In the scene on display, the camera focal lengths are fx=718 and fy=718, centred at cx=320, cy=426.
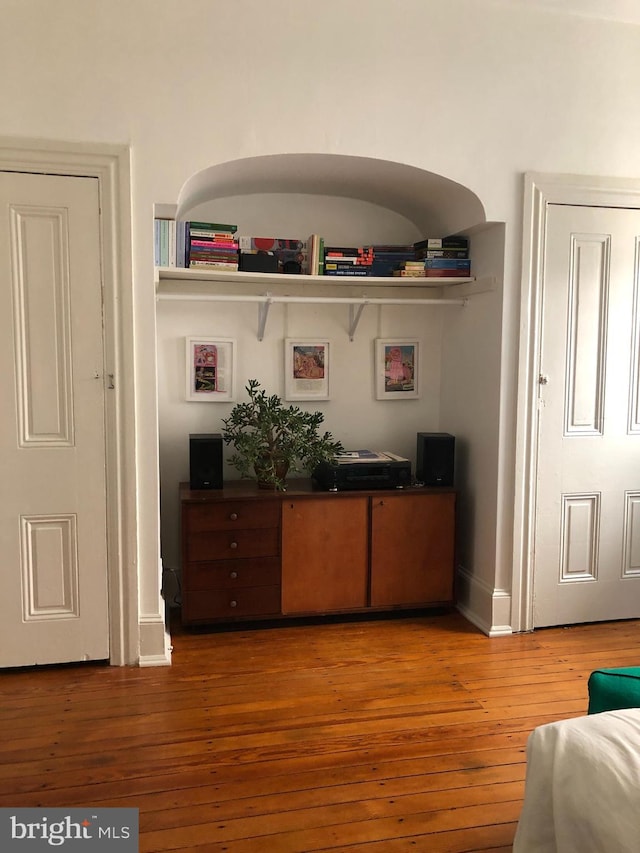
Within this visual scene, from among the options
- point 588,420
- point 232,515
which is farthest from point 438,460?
point 232,515

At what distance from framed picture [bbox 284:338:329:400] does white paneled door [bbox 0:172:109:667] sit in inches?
46.5

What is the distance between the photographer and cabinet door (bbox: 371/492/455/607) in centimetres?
361

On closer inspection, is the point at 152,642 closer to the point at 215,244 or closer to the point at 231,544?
the point at 231,544

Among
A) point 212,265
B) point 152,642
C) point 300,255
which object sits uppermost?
point 300,255

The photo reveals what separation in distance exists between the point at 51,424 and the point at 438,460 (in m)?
1.90

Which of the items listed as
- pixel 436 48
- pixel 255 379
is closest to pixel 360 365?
pixel 255 379

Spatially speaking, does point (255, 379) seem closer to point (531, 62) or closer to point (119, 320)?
point (119, 320)

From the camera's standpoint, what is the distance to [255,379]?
388 cm

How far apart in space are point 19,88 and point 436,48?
1772 millimetres

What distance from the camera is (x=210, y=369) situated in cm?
381

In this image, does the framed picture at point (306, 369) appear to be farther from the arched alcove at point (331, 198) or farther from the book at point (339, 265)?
the arched alcove at point (331, 198)

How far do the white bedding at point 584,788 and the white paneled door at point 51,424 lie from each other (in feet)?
6.67

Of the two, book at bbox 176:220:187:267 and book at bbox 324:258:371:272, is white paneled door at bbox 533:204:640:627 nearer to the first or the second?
book at bbox 324:258:371:272

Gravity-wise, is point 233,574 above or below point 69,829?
above
